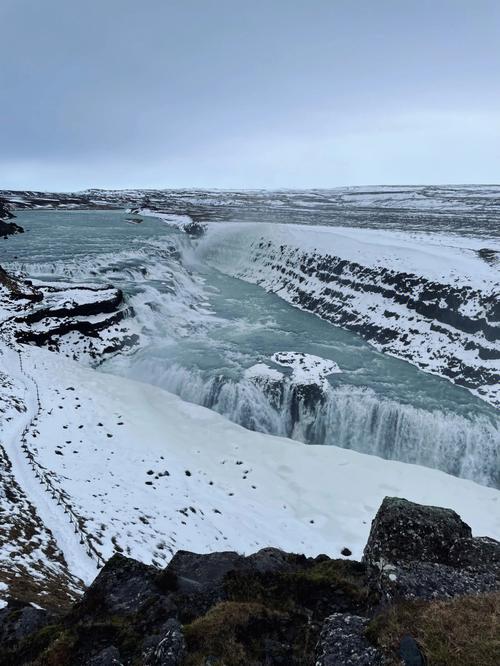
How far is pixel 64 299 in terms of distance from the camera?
97.4ft

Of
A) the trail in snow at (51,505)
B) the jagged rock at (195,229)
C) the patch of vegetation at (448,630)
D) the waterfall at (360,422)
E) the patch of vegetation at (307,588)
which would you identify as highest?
the jagged rock at (195,229)

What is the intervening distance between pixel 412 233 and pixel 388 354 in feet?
93.9

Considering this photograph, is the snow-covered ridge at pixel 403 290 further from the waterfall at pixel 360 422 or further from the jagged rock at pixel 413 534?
the jagged rock at pixel 413 534

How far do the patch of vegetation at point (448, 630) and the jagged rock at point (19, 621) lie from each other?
493 centimetres

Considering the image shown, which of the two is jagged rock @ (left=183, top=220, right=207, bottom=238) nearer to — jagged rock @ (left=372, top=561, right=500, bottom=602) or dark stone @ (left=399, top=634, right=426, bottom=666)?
jagged rock @ (left=372, top=561, right=500, bottom=602)

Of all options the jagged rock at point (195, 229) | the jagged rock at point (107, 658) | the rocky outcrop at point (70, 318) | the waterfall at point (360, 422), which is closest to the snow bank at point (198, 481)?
the waterfall at point (360, 422)

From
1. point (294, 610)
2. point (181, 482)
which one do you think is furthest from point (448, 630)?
point (181, 482)

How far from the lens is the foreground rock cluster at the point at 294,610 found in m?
4.65

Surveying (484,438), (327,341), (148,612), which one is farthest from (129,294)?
A: (148,612)

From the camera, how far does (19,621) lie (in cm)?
625

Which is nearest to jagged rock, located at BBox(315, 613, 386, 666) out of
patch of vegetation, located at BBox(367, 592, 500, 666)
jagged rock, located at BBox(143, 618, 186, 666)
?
patch of vegetation, located at BBox(367, 592, 500, 666)

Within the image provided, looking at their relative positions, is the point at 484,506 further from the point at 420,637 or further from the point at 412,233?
the point at 412,233

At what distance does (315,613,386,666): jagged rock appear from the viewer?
448 cm

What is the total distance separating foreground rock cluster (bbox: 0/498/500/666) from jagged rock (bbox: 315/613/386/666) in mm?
12
